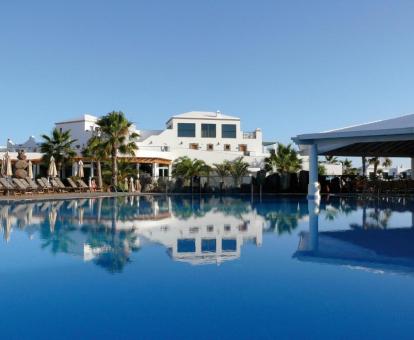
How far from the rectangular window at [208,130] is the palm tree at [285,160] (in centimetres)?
1024

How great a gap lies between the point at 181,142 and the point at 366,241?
36.1 m

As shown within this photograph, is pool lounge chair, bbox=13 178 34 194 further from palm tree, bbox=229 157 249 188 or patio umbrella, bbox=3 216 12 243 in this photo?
palm tree, bbox=229 157 249 188

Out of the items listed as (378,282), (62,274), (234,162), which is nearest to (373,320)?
(378,282)

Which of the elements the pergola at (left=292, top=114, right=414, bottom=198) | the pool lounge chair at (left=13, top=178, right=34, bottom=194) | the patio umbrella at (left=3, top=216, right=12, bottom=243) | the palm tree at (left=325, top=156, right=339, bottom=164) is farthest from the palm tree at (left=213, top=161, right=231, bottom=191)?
the patio umbrella at (left=3, top=216, right=12, bottom=243)

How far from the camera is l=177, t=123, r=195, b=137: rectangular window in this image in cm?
4509

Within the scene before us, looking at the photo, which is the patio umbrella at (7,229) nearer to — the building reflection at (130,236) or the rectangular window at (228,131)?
the building reflection at (130,236)

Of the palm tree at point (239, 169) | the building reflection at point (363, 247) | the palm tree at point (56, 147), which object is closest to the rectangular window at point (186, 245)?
the building reflection at point (363, 247)

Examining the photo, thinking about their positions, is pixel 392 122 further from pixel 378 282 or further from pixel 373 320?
pixel 373 320

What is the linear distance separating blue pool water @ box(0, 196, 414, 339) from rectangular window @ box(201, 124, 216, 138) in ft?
117

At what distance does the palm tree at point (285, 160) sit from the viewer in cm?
3672

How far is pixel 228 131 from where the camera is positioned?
4644cm

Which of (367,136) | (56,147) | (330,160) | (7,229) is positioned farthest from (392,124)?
(330,160)

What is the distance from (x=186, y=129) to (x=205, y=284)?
132 ft

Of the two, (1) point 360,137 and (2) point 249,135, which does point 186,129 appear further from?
(1) point 360,137
